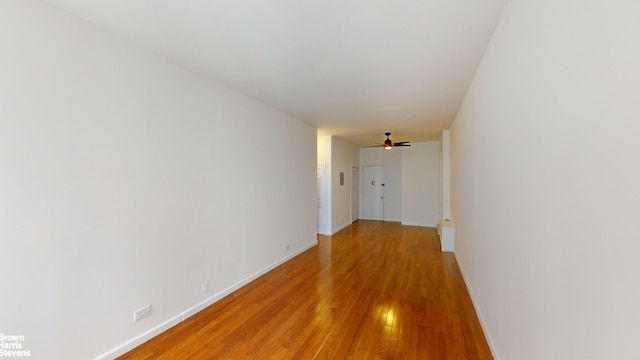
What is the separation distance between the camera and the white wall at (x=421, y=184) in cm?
798

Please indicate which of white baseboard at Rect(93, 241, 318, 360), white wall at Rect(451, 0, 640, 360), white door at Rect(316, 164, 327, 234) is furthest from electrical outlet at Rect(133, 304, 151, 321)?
white door at Rect(316, 164, 327, 234)

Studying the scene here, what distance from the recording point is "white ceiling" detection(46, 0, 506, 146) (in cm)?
180

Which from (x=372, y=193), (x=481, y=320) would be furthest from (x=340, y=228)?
(x=481, y=320)

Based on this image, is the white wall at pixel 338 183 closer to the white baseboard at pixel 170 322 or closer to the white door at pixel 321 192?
the white door at pixel 321 192

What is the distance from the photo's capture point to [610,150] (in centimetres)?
80

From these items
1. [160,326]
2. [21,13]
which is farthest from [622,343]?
[21,13]

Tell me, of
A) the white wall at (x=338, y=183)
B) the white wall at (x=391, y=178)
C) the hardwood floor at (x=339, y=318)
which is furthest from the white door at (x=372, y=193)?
the hardwood floor at (x=339, y=318)

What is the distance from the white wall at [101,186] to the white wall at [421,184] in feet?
20.6

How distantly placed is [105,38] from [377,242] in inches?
226

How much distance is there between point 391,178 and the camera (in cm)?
902

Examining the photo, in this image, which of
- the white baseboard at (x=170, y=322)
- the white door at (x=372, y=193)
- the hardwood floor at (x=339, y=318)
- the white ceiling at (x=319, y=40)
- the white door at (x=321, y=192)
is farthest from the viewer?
the white door at (x=372, y=193)

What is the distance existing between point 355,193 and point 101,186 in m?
7.59

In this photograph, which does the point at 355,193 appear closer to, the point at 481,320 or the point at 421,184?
the point at 421,184

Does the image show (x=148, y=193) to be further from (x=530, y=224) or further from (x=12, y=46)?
(x=530, y=224)
